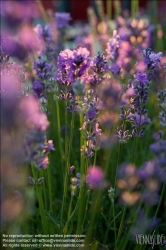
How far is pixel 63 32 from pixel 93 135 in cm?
189

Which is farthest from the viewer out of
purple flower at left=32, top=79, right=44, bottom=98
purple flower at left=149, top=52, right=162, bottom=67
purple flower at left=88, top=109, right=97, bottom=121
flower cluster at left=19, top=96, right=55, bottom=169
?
purple flower at left=32, top=79, right=44, bottom=98

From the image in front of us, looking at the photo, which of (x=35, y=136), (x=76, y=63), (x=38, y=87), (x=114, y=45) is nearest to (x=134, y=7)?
(x=114, y=45)

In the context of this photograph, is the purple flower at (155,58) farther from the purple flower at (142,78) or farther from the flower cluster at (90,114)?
the flower cluster at (90,114)

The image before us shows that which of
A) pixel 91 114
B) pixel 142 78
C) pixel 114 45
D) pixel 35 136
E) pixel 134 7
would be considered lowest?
pixel 35 136

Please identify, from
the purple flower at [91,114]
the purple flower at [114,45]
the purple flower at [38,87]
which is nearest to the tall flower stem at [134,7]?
the purple flower at [114,45]

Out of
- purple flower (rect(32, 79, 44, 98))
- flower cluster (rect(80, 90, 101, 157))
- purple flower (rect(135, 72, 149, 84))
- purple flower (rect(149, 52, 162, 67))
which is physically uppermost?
purple flower (rect(32, 79, 44, 98))

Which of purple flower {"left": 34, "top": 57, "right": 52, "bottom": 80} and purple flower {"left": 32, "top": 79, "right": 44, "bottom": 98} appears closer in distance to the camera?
purple flower {"left": 34, "top": 57, "right": 52, "bottom": 80}

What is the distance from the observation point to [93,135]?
171cm

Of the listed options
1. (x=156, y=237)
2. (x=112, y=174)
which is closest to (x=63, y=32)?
(x=112, y=174)

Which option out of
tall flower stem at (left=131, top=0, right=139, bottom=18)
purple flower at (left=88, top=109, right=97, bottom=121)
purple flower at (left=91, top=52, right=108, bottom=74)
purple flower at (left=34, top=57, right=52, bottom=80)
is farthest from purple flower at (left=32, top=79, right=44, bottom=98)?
tall flower stem at (left=131, top=0, right=139, bottom=18)

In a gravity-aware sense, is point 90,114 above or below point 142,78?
below

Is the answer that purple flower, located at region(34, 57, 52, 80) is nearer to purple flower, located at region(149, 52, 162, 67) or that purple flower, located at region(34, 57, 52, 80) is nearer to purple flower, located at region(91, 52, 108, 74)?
purple flower, located at region(91, 52, 108, 74)

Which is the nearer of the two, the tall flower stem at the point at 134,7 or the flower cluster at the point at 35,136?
the flower cluster at the point at 35,136

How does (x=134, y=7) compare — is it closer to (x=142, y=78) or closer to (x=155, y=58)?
(x=155, y=58)
